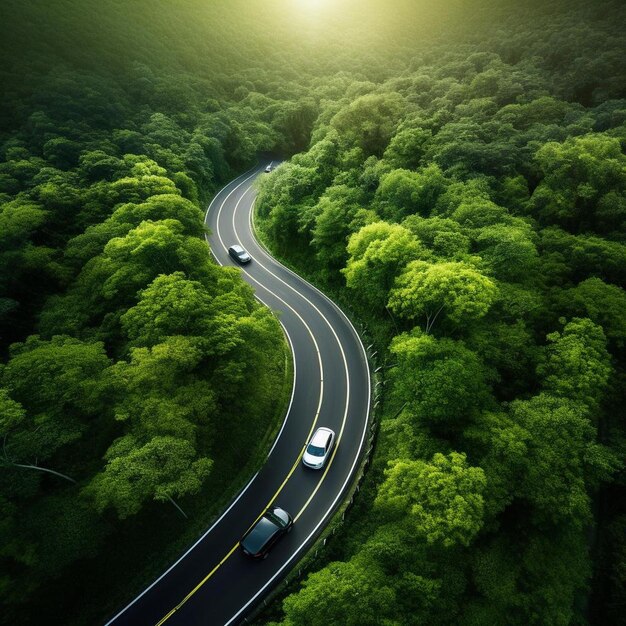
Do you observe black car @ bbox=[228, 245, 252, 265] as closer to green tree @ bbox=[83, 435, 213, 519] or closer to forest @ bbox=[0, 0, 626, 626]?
forest @ bbox=[0, 0, 626, 626]

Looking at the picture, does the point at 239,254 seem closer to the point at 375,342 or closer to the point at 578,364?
the point at 375,342

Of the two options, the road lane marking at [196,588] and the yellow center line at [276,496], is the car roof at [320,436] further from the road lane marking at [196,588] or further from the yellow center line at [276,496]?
the road lane marking at [196,588]

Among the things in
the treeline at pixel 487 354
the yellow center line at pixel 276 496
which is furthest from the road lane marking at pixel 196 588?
the treeline at pixel 487 354

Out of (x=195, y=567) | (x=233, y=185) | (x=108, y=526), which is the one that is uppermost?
(x=233, y=185)

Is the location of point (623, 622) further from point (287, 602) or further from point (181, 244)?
point (181, 244)

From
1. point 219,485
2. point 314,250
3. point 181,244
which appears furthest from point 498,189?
point 219,485

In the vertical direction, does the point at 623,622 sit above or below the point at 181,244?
below

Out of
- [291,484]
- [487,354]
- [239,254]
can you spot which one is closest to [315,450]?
[291,484]
